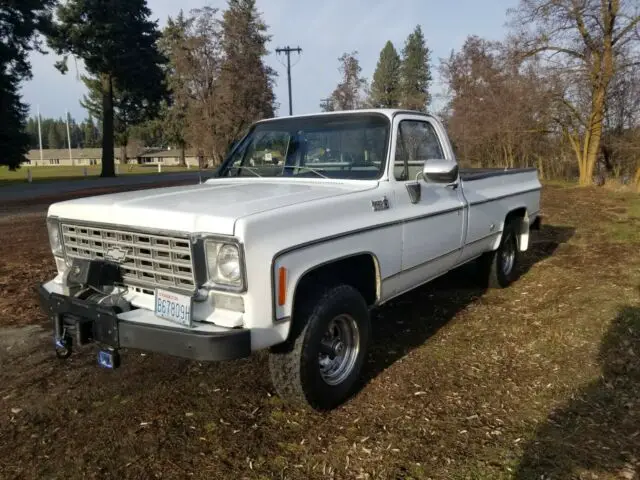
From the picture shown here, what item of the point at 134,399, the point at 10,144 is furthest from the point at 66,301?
the point at 10,144

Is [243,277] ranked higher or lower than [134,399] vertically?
higher

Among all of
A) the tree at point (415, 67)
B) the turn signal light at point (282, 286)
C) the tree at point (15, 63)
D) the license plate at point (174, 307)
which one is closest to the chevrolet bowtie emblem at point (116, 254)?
the license plate at point (174, 307)

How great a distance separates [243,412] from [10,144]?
28400 mm

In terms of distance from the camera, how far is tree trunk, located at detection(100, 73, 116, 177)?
104ft

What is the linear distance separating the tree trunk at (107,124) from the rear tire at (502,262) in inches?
1214

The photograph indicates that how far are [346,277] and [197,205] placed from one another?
115 centimetres

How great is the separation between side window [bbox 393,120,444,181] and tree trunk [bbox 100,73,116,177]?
31304 millimetres

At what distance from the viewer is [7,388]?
370cm

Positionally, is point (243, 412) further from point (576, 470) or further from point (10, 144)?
point (10, 144)

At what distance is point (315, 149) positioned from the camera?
171 inches

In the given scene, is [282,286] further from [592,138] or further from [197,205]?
[592,138]

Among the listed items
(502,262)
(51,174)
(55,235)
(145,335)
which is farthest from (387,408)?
(51,174)

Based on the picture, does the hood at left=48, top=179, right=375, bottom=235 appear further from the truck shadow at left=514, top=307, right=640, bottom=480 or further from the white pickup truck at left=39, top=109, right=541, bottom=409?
the truck shadow at left=514, top=307, right=640, bottom=480

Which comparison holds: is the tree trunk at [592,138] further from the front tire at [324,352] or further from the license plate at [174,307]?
the license plate at [174,307]
